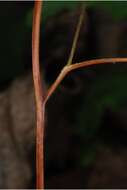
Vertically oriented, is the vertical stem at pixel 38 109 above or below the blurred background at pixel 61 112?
above

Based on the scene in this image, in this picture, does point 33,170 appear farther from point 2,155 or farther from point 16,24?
point 16,24

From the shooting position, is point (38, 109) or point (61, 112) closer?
point (38, 109)

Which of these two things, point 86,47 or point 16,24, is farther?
point 86,47

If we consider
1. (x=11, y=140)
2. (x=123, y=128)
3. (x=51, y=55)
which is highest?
(x=51, y=55)

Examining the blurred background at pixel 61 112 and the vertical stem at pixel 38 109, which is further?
the blurred background at pixel 61 112

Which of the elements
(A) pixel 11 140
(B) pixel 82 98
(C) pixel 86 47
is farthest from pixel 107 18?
(A) pixel 11 140

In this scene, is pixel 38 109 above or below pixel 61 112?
above

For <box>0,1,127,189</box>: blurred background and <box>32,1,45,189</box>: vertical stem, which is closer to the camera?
<box>32,1,45,189</box>: vertical stem

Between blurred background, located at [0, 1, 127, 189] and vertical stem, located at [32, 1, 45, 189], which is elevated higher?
vertical stem, located at [32, 1, 45, 189]
